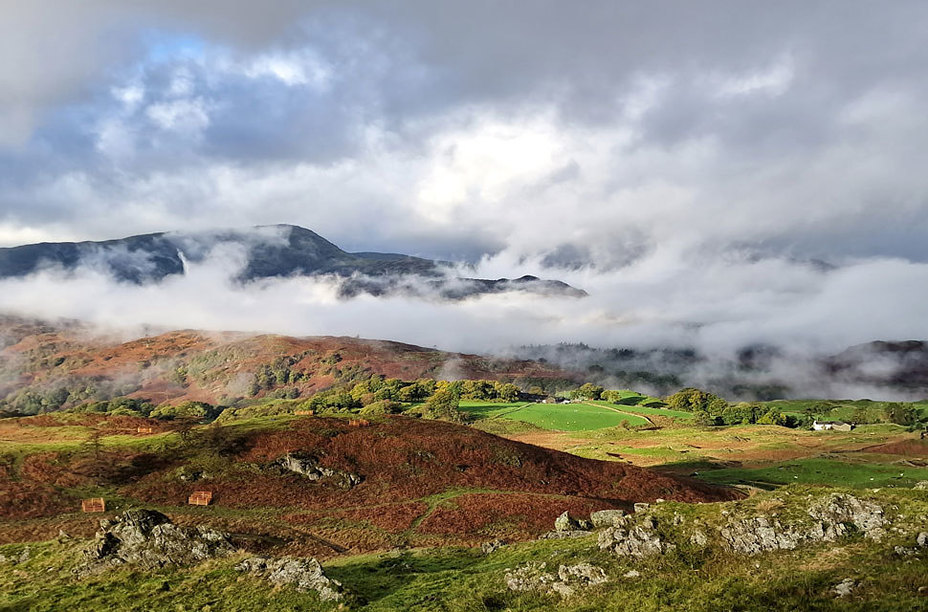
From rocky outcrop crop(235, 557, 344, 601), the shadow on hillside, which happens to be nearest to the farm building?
the shadow on hillside

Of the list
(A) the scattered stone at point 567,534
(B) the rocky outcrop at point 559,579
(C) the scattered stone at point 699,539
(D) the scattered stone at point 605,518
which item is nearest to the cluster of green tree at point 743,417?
(D) the scattered stone at point 605,518

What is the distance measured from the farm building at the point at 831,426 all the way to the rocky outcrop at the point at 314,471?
160535mm

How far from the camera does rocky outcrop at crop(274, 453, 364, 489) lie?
61.2m

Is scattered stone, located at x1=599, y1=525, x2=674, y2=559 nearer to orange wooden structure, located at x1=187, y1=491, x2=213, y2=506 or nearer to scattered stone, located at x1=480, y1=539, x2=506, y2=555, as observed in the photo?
scattered stone, located at x1=480, y1=539, x2=506, y2=555

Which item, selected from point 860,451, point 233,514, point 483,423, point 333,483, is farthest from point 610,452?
point 233,514

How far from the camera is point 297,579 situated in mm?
28516

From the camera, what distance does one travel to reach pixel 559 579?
2589 cm

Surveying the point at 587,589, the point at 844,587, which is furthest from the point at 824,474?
the point at 587,589

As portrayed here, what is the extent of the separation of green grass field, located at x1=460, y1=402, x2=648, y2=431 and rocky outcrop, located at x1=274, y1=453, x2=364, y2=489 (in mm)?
113826

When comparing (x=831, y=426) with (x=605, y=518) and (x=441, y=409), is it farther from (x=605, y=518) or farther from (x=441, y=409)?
(x=605, y=518)

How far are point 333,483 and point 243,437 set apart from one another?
50.6 feet

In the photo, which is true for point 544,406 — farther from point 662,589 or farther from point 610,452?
point 662,589

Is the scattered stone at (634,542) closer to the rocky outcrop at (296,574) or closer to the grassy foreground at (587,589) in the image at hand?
the grassy foreground at (587,589)

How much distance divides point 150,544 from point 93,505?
79.6ft
